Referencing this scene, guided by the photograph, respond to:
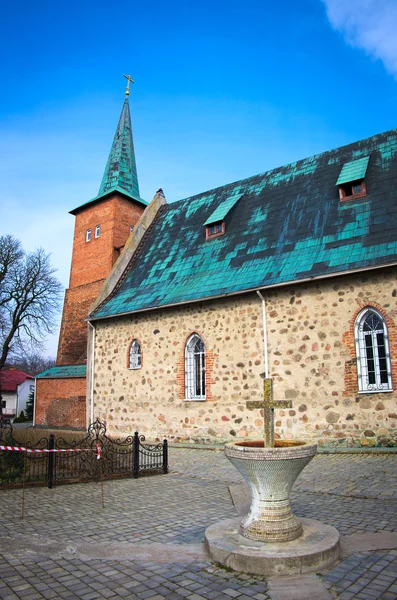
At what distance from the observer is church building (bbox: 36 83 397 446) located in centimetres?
1226

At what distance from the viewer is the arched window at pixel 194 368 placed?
15.4 m

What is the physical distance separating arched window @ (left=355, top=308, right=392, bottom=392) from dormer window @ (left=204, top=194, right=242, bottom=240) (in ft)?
23.7

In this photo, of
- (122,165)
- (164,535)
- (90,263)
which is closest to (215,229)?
(90,263)

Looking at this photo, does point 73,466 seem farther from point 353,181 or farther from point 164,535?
point 353,181

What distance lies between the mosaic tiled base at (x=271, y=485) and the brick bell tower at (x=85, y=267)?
55.4 ft

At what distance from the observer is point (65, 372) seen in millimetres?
22438

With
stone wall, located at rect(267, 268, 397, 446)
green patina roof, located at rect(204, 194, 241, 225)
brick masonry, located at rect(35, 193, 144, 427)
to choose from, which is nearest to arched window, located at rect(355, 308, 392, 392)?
stone wall, located at rect(267, 268, 397, 446)

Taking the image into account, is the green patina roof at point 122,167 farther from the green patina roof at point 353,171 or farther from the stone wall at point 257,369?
the green patina roof at point 353,171

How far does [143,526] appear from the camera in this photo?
20.4 ft

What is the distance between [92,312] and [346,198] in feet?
35.3

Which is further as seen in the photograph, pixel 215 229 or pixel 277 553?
pixel 215 229

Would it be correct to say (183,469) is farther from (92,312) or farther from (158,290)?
(92,312)

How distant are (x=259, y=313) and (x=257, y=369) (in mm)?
1738

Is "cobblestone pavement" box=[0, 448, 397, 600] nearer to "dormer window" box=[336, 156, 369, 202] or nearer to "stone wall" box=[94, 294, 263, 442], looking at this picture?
"stone wall" box=[94, 294, 263, 442]
